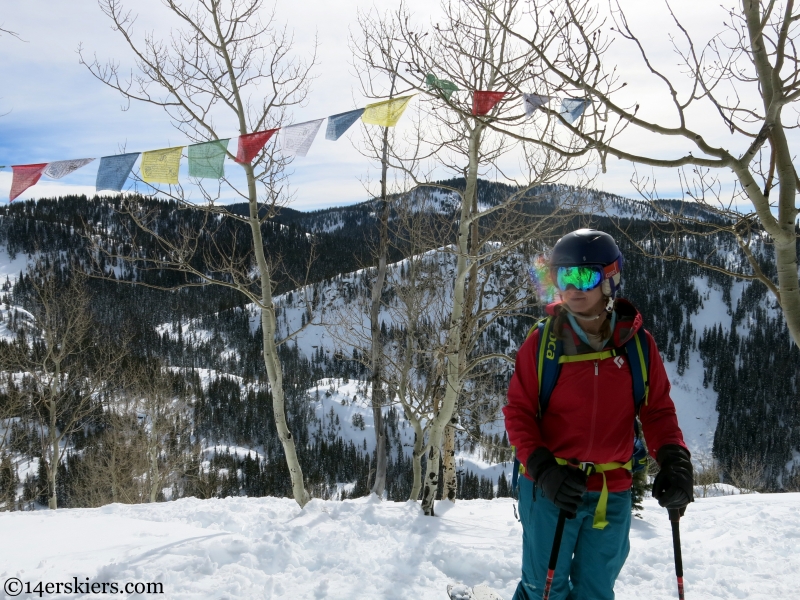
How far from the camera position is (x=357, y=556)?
4535mm

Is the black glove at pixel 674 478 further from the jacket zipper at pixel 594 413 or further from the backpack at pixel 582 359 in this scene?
the jacket zipper at pixel 594 413

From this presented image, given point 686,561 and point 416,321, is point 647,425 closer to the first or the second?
point 686,561

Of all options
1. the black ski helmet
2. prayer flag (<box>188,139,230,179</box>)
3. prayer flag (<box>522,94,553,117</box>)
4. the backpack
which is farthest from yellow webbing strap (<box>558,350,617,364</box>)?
prayer flag (<box>188,139,230,179</box>)

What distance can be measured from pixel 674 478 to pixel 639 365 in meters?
0.50

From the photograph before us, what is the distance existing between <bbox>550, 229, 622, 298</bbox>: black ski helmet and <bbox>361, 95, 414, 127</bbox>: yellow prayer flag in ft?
13.9

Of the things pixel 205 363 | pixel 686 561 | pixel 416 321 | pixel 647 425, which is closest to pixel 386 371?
pixel 416 321

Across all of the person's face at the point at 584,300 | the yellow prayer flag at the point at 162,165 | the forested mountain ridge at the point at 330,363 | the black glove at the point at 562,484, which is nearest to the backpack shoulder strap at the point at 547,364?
the person's face at the point at 584,300

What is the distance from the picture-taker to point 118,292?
134750 millimetres

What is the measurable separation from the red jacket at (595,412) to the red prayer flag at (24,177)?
727cm

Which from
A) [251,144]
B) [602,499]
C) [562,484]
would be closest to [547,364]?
[562,484]

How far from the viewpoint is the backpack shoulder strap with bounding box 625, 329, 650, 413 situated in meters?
2.18

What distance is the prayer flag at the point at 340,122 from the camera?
20.4 feet

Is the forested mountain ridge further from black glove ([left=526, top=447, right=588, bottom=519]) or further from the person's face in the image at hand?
black glove ([left=526, top=447, right=588, bottom=519])

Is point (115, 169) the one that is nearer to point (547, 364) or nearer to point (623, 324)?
point (547, 364)
